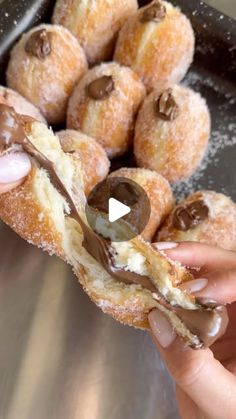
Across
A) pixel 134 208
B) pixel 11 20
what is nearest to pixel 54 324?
pixel 134 208

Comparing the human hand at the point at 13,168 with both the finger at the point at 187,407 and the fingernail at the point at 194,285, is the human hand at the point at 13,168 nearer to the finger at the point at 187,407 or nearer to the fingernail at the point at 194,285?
the fingernail at the point at 194,285

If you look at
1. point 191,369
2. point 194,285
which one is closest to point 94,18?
point 194,285

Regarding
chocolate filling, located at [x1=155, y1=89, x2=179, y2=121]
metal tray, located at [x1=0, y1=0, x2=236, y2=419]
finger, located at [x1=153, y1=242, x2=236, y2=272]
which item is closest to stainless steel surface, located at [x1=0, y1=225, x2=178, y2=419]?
metal tray, located at [x1=0, y1=0, x2=236, y2=419]

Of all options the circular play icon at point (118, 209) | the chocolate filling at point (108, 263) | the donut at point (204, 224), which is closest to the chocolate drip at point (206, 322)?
the chocolate filling at point (108, 263)

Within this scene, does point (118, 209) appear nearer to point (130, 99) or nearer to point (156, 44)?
point (130, 99)

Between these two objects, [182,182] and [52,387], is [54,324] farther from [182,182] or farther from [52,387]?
[182,182]

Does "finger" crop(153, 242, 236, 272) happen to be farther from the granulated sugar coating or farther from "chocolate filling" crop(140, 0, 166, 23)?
"chocolate filling" crop(140, 0, 166, 23)
